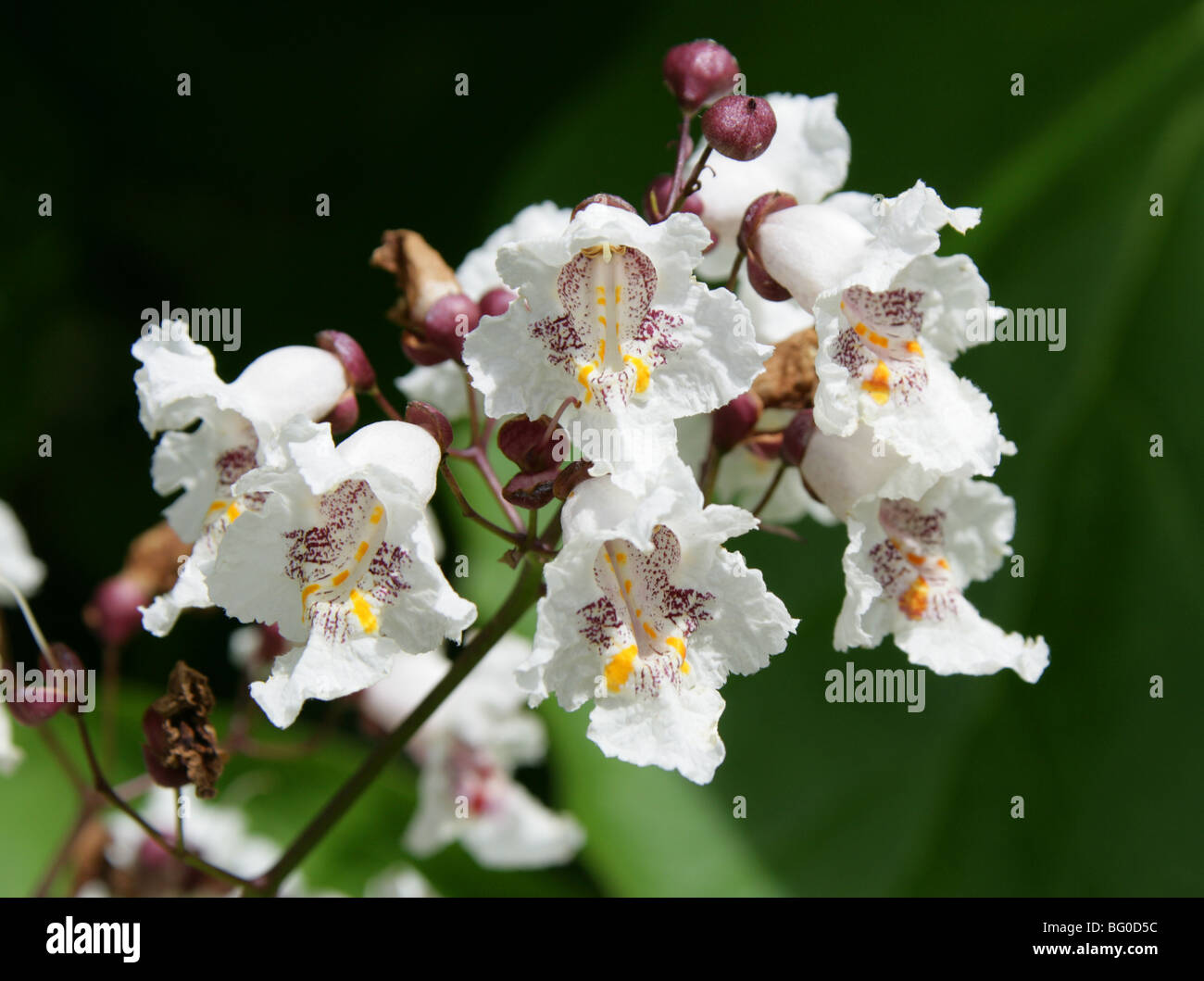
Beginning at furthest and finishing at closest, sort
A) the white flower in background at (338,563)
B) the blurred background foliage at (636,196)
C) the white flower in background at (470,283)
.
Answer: the blurred background foliage at (636,196), the white flower in background at (470,283), the white flower in background at (338,563)

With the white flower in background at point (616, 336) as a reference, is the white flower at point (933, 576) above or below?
below

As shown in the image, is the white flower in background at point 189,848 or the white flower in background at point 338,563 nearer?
the white flower in background at point 338,563

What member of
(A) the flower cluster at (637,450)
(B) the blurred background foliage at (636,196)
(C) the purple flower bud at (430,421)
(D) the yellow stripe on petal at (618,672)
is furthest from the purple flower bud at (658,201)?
(B) the blurred background foliage at (636,196)

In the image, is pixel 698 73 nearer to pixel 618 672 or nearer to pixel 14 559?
pixel 618 672

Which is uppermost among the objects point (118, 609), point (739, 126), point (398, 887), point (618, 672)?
point (739, 126)

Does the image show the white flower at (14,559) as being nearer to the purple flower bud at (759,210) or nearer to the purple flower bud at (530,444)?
the purple flower bud at (530,444)

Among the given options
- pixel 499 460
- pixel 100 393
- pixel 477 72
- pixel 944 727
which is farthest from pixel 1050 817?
pixel 100 393

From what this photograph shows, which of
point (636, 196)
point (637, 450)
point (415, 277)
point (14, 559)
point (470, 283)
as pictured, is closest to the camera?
point (637, 450)

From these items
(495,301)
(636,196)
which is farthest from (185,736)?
(636,196)
